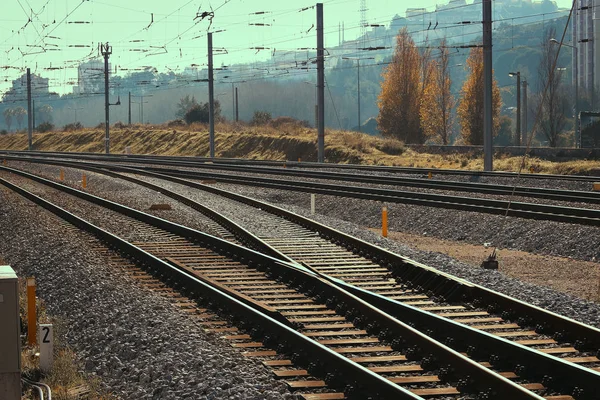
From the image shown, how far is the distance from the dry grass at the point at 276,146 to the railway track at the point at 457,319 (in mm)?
27509

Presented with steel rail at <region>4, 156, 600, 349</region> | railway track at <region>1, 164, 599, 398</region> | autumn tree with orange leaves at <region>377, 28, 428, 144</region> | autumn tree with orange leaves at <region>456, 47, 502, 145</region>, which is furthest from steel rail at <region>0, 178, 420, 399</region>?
autumn tree with orange leaves at <region>377, 28, 428, 144</region>

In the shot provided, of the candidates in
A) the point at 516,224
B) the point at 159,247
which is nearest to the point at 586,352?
the point at 159,247

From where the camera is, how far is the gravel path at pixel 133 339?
26.1ft

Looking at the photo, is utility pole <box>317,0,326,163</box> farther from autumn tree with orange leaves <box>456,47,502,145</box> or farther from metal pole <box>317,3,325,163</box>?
autumn tree with orange leaves <box>456,47,502,145</box>

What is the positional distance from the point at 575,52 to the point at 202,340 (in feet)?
437

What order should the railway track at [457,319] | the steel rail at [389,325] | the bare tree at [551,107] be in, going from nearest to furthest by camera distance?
1. the steel rail at [389,325]
2. the railway track at [457,319]
3. the bare tree at [551,107]

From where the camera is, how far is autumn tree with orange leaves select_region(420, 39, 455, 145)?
263 ft

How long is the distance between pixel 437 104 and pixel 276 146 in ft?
69.1

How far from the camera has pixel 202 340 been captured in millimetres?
9609

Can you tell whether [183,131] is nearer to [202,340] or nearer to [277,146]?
[277,146]

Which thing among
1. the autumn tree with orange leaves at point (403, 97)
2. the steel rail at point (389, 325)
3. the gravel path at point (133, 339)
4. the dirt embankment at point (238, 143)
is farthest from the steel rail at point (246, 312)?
the autumn tree with orange leaves at point (403, 97)

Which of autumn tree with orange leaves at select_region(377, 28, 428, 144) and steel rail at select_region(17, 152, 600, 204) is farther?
autumn tree with orange leaves at select_region(377, 28, 428, 144)

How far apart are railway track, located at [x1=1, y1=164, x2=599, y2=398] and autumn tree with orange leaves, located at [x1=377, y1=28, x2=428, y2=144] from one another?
6067cm

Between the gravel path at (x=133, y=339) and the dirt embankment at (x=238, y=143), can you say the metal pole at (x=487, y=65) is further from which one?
the gravel path at (x=133, y=339)
